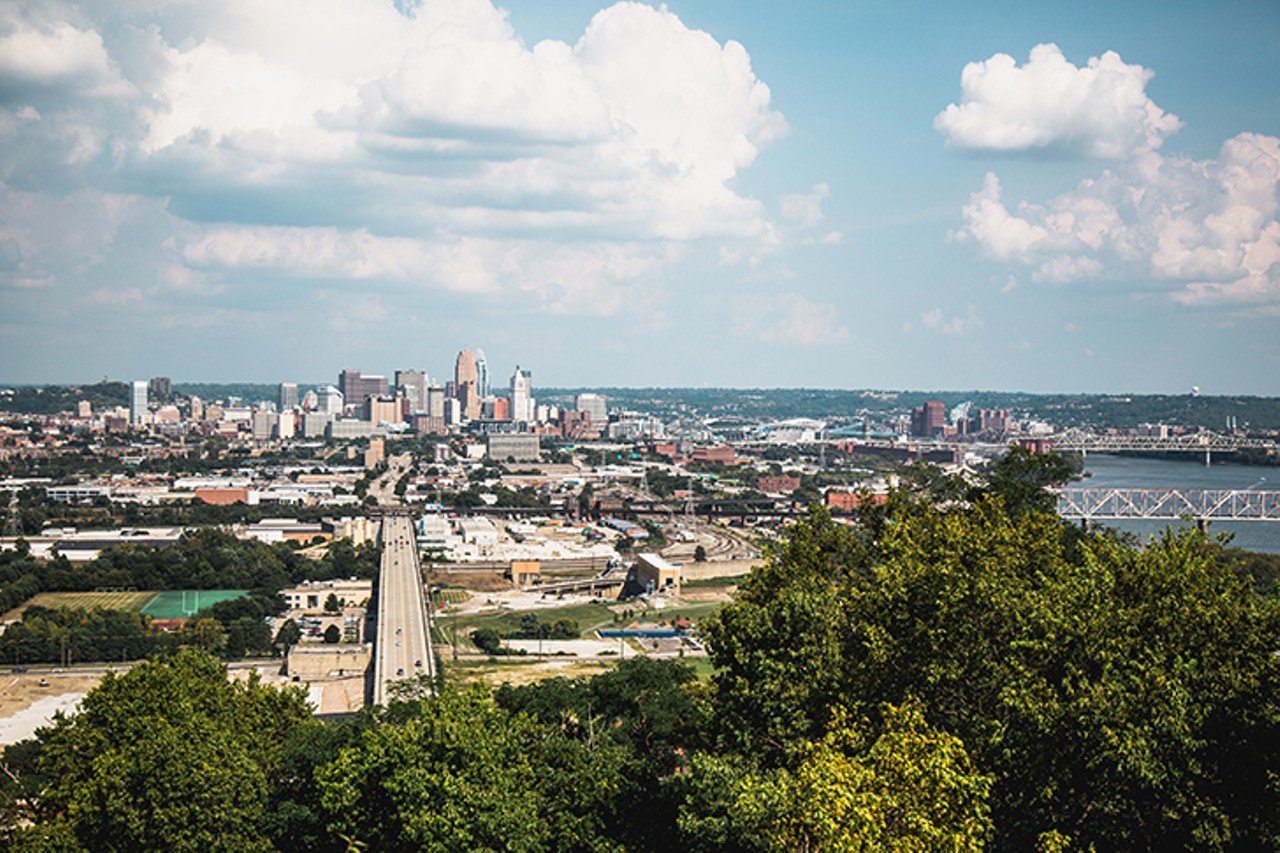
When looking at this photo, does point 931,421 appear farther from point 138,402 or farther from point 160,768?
point 160,768

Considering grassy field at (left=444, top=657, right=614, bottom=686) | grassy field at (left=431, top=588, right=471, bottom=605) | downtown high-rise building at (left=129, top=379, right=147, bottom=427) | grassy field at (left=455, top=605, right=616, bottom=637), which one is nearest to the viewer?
grassy field at (left=444, top=657, right=614, bottom=686)

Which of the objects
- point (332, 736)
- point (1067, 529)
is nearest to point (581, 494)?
point (1067, 529)

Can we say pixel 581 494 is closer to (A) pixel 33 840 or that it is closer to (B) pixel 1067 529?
(B) pixel 1067 529

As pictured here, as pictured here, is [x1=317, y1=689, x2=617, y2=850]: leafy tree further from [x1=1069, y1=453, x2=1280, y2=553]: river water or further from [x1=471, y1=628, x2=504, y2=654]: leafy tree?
[x1=1069, y1=453, x2=1280, y2=553]: river water

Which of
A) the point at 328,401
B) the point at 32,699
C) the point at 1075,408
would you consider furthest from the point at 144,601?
the point at 1075,408

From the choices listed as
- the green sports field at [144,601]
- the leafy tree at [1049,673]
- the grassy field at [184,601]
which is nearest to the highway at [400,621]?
the grassy field at [184,601]

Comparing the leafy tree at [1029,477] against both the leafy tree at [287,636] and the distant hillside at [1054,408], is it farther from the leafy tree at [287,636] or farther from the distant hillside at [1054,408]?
the distant hillside at [1054,408]

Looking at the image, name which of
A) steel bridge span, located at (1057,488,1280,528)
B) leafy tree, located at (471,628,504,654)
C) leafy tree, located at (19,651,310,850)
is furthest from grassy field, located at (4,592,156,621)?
steel bridge span, located at (1057,488,1280,528)
